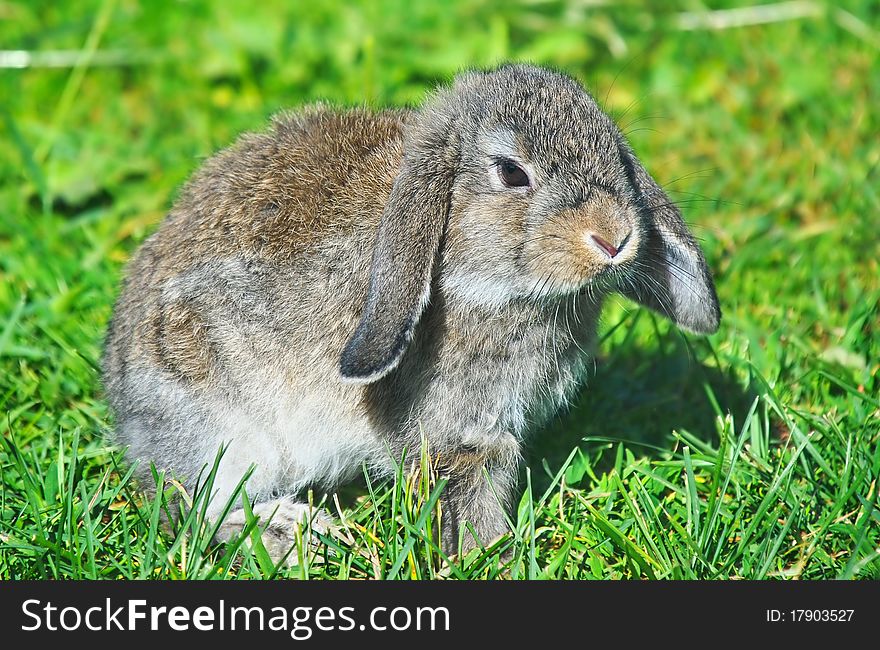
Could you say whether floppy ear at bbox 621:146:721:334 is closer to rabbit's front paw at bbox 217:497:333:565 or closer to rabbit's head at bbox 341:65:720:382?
rabbit's head at bbox 341:65:720:382

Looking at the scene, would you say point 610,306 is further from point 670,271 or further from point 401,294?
point 401,294

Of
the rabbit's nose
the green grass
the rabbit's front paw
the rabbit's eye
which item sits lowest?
the rabbit's front paw

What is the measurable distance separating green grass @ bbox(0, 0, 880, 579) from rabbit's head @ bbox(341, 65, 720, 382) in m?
0.59

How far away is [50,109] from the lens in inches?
261

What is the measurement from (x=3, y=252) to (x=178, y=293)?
191cm

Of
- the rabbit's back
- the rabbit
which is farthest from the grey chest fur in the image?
the rabbit's back

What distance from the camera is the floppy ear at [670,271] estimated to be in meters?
3.97

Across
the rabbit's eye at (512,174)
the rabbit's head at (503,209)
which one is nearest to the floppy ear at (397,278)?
the rabbit's head at (503,209)

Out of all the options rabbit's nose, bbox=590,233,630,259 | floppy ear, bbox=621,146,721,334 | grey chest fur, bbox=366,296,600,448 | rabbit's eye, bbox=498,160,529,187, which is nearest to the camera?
rabbit's nose, bbox=590,233,630,259

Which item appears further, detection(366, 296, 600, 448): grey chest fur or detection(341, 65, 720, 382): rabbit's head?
detection(366, 296, 600, 448): grey chest fur

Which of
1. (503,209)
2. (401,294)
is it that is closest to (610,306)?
(503,209)

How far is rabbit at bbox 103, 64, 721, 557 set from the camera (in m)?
3.55

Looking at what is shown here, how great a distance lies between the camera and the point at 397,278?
3.50 meters

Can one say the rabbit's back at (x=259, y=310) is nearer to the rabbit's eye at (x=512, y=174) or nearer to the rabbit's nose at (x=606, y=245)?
the rabbit's eye at (x=512, y=174)
